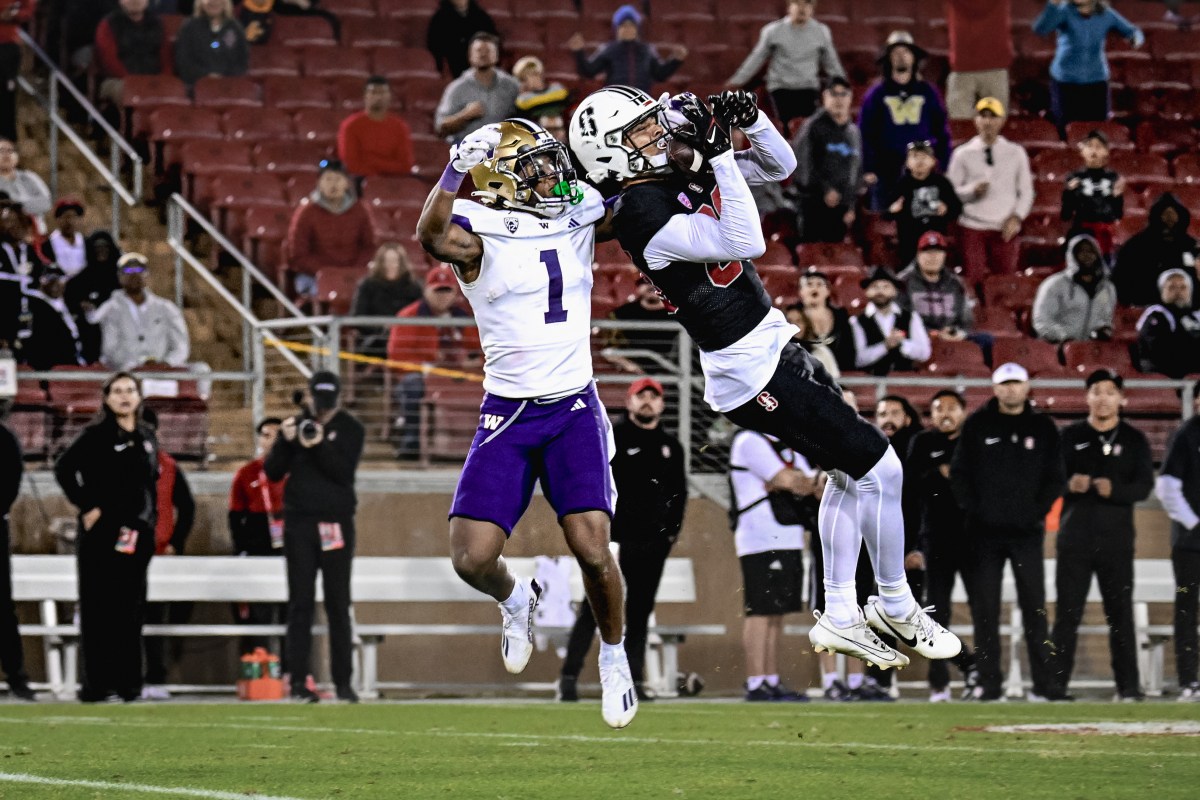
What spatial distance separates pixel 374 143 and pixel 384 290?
271 cm

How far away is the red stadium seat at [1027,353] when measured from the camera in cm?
1572

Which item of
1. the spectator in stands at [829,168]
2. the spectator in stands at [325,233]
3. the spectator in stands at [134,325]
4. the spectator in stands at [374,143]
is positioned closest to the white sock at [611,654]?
the spectator in stands at [134,325]

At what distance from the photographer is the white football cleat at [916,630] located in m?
7.79

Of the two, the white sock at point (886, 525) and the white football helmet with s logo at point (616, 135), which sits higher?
the white football helmet with s logo at point (616, 135)

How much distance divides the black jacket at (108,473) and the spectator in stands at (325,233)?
3.25m

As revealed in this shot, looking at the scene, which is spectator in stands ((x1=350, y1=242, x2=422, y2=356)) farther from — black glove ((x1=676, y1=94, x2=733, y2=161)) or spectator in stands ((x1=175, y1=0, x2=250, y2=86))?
black glove ((x1=676, y1=94, x2=733, y2=161))

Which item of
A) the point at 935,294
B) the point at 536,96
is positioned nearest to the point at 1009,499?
the point at 935,294

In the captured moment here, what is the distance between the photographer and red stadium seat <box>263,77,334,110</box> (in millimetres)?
17906

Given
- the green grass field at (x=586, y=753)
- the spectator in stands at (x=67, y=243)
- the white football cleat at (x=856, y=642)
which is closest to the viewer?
the green grass field at (x=586, y=753)

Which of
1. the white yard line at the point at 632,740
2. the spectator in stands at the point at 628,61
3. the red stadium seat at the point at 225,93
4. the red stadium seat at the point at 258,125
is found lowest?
the white yard line at the point at 632,740

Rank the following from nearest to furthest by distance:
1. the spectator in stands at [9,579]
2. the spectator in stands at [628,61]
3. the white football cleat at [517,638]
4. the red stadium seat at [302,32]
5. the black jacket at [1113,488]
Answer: the white football cleat at [517,638]
the spectator in stands at [9,579]
the black jacket at [1113,488]
the spectator in stands at [628,61]
the red stadium seat at [302,32]

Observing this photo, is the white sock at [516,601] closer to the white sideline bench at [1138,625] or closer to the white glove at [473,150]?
the white glove at [473,150]

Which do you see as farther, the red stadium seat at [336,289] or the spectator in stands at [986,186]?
the spectator in stands at [986,186]

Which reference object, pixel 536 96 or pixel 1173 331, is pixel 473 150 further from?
pixel 1173 331
